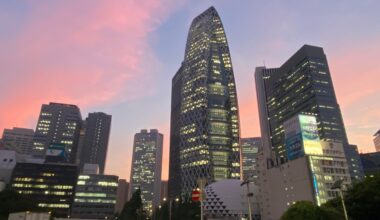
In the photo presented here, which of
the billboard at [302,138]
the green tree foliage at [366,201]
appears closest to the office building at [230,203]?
the billboard at [302,138]

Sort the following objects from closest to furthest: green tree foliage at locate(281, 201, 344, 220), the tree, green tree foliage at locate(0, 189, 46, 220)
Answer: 1. green tree foliage at locate(281, 201, 344, 220)
2. green tree foliage at locate(0, 189, 46, 220)
3. the tree

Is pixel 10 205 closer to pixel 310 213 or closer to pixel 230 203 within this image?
pixel 310 213

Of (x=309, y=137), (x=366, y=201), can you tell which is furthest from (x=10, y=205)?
(x=309, y=137)

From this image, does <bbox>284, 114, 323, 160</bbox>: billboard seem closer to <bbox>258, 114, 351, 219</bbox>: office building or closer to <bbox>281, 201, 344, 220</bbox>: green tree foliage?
<bbox>258, 114, 351, 219</bbox>: office building

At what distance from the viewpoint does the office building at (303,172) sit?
12515cm

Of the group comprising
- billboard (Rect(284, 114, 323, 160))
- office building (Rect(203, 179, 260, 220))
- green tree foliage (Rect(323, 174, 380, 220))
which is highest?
billboard (Rect(284, 114, 323, 160))

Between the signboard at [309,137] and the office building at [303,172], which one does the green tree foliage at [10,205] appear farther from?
the signboard at [309,137]

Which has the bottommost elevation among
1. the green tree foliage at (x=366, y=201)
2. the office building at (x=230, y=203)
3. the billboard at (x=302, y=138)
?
the green tree foliage at (x=366, y=201)

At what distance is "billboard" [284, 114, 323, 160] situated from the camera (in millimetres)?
133750

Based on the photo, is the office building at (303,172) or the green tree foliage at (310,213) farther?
the office building at (303,172)

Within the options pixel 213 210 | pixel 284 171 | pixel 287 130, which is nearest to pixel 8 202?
pixel 213 210

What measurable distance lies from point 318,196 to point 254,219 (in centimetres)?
5240

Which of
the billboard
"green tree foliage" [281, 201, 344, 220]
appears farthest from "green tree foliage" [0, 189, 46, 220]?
the billboard

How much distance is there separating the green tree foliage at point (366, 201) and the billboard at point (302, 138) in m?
50.7
